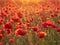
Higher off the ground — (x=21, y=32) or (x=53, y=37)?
(x=21, y=32)

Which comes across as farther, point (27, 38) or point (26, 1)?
point (26, 1)

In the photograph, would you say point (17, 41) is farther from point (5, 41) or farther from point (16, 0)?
point (16, 0)

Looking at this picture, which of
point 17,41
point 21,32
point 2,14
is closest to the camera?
point 21,32

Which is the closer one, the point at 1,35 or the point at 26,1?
the point at 1,35

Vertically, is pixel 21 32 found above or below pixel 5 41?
above

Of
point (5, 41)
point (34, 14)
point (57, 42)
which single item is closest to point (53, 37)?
point (57, 42)

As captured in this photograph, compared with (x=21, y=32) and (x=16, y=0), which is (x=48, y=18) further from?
(x=16, y=0)

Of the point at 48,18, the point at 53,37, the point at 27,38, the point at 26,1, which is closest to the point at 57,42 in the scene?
the point at 53,37

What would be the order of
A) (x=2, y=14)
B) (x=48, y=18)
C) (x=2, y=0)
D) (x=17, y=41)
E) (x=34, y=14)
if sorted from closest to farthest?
(x=17, y=41) → (x=2, y=14) → (x=48, y=18) → (x=34, y=14) → (x=2, y=0)

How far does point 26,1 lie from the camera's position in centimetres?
307

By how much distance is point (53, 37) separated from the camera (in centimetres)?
168

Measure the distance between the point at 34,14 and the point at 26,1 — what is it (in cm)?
79

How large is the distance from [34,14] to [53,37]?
66 centimetres

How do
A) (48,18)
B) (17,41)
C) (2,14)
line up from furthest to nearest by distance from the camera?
(48,18) < (2,14) < (17,41)
